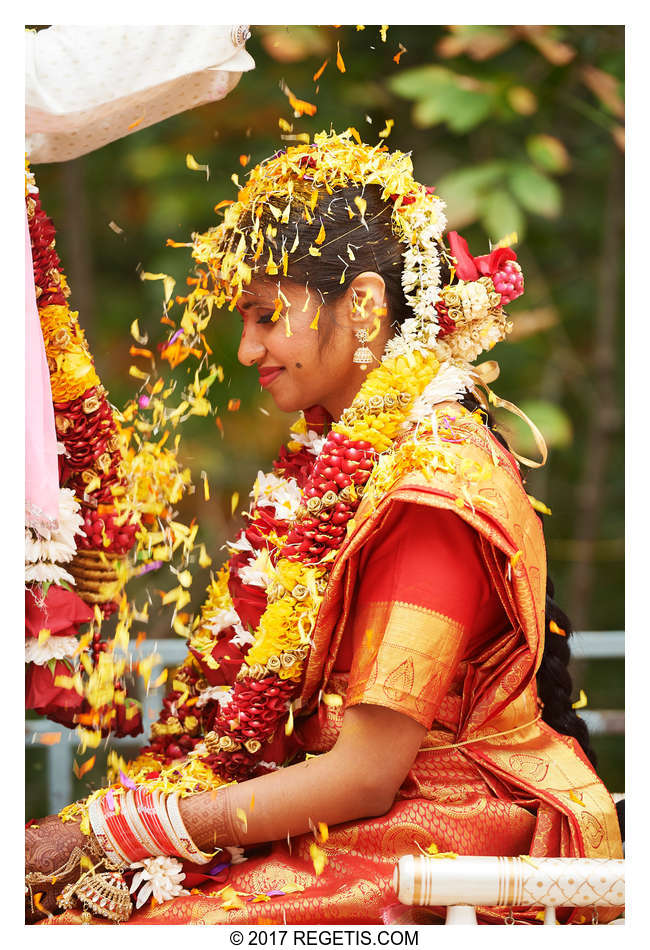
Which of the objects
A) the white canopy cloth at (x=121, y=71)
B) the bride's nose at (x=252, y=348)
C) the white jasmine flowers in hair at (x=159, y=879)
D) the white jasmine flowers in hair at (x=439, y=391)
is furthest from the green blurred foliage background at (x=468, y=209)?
the white jasmine flowers in hair at (x=159, y=879)

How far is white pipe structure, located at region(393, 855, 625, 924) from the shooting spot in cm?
183

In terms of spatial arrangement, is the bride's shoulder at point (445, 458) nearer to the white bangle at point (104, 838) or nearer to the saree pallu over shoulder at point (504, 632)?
the saree pallu over shoulder at point (504, 632)

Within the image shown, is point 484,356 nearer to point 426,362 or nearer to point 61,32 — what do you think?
point 426,362

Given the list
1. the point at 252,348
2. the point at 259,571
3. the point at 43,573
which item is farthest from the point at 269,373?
the point at 43,573

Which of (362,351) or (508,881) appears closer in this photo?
(508,881)

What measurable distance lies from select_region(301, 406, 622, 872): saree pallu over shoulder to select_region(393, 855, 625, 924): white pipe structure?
6.7 inches

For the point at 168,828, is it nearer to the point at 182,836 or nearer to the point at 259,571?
the point at 182,836

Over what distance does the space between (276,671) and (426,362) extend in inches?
30.1

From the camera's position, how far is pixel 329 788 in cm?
200

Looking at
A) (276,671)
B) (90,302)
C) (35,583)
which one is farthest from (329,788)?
(90,302)

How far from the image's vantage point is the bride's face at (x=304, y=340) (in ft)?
7.48

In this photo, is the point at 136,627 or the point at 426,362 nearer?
the point at 426,362

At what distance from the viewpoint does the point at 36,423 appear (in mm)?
2186

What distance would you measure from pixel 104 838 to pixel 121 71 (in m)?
1.74
